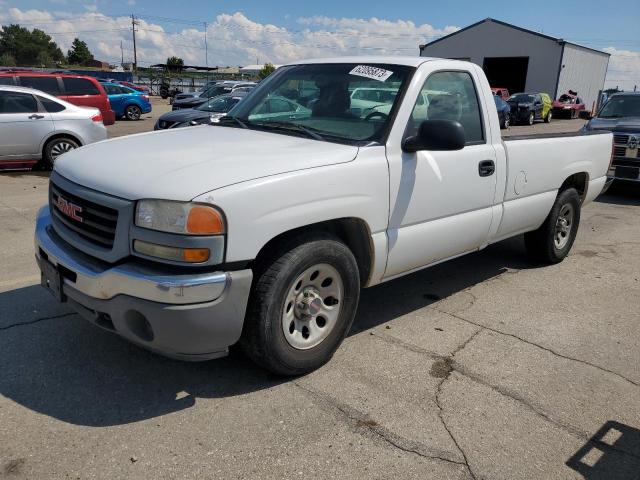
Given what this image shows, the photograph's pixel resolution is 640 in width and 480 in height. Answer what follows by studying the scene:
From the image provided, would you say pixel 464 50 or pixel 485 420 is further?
pixel 464 50

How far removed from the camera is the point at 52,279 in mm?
3225

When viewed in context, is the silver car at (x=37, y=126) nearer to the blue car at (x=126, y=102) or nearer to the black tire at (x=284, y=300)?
the black tire at (x=284, y=300)

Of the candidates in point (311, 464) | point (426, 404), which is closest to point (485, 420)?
point (426, 404)

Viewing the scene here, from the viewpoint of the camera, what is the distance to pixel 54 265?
321 cm

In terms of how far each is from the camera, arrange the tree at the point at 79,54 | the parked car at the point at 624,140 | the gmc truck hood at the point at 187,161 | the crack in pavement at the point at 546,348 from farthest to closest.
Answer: the tree at the point at 79,54, the parked car at the point at 624,140, the crack in pavement at the point at 546,348, the gmc truck hood at the point at 187,161

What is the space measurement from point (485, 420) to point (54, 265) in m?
2.59

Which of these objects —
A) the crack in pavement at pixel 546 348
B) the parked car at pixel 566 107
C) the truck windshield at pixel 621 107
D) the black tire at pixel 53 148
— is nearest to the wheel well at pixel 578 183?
the crack in pavement at pixel 546 348

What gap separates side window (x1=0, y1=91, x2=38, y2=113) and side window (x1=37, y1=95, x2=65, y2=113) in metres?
0.13

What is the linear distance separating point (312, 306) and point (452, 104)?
197 cm

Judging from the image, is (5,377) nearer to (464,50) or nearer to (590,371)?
(590,371)

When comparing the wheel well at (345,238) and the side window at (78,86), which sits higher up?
the side window at (78,86)

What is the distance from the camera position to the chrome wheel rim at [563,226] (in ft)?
18.6

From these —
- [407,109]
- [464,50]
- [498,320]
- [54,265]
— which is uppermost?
[464,50]

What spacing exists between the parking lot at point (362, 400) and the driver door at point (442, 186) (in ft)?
2.15
